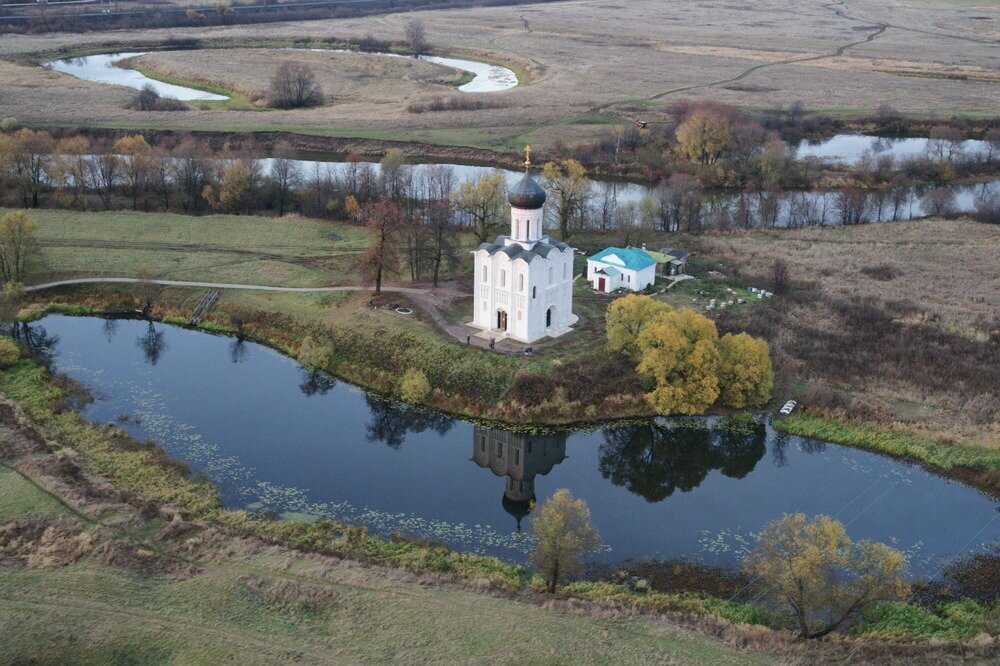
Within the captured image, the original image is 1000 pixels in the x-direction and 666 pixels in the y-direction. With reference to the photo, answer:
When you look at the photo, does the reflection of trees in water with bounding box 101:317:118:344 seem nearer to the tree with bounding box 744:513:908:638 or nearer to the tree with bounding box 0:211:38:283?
the tree with bounding box 0:211:38:283

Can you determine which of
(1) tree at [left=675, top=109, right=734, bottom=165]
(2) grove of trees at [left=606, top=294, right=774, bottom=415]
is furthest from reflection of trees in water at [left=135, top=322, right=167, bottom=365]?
(1) tree at [left=675, top=109, right=734, bottom=165]

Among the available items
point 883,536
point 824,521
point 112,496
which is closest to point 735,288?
point 883,536

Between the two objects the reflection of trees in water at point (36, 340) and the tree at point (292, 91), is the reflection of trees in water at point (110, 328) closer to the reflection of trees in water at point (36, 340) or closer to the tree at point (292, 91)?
the reflection of trees in water at point (36, 340)

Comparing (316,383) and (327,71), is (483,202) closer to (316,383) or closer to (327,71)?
(316,383)

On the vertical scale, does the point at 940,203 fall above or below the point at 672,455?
above

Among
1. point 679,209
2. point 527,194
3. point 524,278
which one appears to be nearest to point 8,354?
point 524,278

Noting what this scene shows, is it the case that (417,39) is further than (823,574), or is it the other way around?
(417,39)
